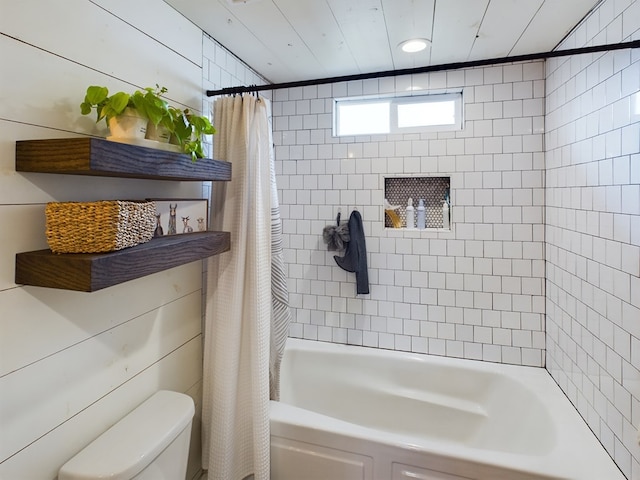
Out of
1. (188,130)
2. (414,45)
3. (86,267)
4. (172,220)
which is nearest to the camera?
(86,267)

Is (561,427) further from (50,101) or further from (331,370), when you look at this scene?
(50,101)

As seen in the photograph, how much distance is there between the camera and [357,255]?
2254 mm

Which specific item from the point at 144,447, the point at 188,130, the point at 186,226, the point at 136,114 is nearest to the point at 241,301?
the point at 186,226

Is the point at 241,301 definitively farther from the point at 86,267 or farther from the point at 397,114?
the point at 397,114

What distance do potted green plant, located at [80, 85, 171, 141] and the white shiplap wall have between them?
0.10 m

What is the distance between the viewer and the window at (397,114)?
88.1 inches

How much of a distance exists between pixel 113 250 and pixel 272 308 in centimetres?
88

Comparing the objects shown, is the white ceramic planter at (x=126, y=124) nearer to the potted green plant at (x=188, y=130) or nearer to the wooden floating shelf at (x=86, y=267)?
the potted green plant at (x=188, y=130)

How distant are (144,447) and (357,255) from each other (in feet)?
4.85

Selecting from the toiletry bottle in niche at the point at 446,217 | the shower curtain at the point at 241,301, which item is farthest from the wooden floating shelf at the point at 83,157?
the toiletry bottle in niche at the point at 446,217

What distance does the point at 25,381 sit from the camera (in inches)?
38.9

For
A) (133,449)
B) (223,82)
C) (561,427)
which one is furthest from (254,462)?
(223,82)

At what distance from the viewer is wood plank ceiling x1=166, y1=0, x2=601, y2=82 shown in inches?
59.1

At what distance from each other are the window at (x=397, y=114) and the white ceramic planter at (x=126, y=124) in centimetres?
149
